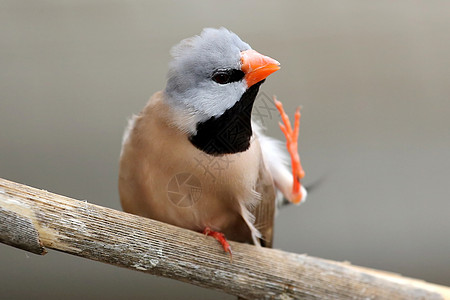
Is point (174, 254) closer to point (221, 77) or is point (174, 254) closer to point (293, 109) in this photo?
point (221, 77)

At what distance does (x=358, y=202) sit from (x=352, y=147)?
304 millimetres

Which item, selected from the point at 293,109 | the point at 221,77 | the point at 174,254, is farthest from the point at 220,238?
the point at 293,109

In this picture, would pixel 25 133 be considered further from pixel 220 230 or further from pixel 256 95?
pixel 256 95

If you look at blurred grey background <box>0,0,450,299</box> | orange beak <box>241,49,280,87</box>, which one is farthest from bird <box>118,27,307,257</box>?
blurred grey background <box>0,0,450,299</box>

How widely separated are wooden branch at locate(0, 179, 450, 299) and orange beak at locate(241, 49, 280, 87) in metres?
0.44

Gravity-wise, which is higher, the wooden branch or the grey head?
the grey head

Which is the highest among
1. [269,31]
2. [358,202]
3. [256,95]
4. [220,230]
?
[269,31]

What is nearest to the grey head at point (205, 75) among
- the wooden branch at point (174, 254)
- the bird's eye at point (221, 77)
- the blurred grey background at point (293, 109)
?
the bird's eye at point (221, 77)

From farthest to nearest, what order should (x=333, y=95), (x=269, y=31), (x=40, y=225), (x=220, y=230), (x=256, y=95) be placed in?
(x=333, y=95) < (x=269, y=31) < (x=220, y=230) < (x=256, y=95) < (x=40, y=225)

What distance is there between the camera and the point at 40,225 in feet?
3.43

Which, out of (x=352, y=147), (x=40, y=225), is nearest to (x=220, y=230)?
(x=40, y=225)

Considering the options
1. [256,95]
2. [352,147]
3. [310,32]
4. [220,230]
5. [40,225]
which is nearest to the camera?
[40,225]

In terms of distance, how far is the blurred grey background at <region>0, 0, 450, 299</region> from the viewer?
6.43 feet

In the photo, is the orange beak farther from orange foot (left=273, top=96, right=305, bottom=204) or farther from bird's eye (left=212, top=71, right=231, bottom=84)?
Answer: orange foot (left=273, top=96, right=305, bottom=204)
